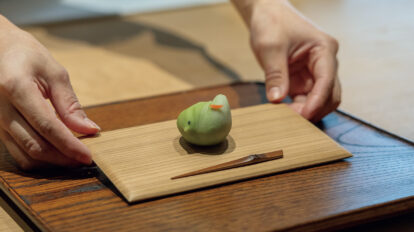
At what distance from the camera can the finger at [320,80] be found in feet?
3.34

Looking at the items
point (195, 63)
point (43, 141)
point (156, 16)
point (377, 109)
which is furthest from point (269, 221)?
point (156, 16)

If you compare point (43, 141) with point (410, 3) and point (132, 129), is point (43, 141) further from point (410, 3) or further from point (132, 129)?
point (410, 3)

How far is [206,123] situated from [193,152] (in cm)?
6

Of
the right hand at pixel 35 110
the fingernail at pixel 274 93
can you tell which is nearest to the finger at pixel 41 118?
the right hand at pixel 35 110

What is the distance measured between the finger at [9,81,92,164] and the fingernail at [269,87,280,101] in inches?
16.7

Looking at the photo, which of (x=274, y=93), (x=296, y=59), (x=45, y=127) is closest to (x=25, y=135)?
(x=45, y=127)

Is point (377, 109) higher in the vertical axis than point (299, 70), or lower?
lower

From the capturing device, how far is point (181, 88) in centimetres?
137

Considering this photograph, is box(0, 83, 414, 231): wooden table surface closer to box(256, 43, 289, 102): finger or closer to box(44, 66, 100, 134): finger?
box(44, 66, 100, 134): finger

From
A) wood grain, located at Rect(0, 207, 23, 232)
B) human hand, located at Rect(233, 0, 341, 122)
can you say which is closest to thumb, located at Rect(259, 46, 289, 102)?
human hand, located at Rect(233, 0, 341, 122)

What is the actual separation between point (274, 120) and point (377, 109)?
425 millimetres

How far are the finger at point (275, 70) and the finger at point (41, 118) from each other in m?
0.44

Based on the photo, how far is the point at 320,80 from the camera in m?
1.06

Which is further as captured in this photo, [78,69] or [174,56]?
[174,56]
